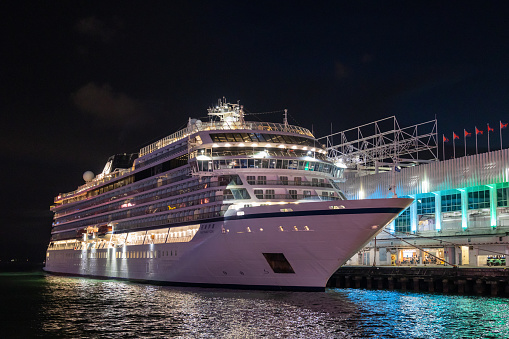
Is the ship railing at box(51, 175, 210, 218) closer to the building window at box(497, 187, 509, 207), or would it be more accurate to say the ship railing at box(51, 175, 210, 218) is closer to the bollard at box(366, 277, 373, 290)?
the bollard at box(366, 277, 373, 290)

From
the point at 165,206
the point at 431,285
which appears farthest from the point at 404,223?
the point at 165,206

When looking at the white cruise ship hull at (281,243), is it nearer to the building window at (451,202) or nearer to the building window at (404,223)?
the building window at (451,202)

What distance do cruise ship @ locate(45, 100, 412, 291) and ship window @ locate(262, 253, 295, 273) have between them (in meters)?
0.08

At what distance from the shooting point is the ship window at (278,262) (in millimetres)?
42031

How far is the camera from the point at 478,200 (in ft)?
197

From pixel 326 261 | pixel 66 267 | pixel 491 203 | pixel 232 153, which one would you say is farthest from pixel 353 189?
pixel 66 267

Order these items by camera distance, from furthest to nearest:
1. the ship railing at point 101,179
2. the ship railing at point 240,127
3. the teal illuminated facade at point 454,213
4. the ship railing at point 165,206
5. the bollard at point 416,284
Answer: the ship railing at point 101,179, the teal illuminated facade at point 454,213, the ship railing at point 240,127, the bollard at point 416,284, the ship railing at point 165,206

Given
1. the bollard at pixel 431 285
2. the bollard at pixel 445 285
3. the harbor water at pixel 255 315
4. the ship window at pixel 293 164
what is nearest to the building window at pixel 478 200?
the bollard at pixel 431 285

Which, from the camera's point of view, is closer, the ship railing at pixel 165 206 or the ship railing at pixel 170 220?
the ship railing at pixel 170 220

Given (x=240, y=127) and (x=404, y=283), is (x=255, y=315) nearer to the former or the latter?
(x=404, y=283)

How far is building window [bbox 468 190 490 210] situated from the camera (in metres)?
59.1

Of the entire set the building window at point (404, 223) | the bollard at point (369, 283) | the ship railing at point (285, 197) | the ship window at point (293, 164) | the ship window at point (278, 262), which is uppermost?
the ship window at point (293, 164)

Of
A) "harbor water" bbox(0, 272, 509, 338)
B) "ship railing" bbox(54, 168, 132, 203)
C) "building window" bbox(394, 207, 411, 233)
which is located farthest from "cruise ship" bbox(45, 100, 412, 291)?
"building window" bbox(394, 207, 411, 233)

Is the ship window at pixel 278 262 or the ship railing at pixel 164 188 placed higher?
the ship railing at pixel 164 188
